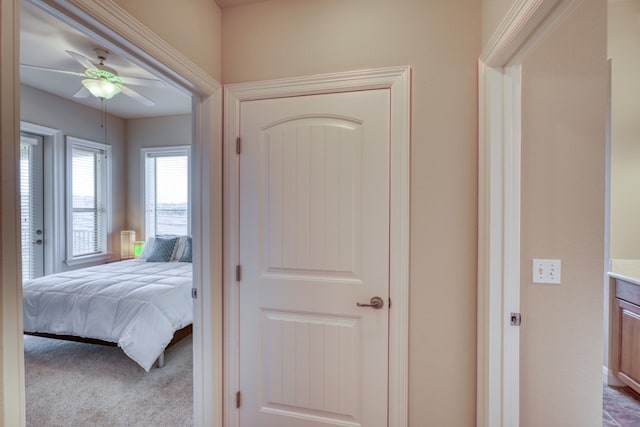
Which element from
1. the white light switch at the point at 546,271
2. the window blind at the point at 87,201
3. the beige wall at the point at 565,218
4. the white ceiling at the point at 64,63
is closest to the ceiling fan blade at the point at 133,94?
the white ceiling at the point at 64,63

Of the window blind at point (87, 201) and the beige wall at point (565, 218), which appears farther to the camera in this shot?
the window blind at point (87, 201)

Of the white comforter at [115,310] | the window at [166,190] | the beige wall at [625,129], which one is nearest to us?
the beige wall at [625,129]

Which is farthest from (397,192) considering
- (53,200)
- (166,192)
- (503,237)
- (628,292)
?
(53,200)

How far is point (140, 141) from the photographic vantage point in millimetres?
4965

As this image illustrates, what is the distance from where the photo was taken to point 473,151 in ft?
4.87

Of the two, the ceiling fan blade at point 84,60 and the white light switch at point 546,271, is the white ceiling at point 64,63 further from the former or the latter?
the white light switch at point 546,271

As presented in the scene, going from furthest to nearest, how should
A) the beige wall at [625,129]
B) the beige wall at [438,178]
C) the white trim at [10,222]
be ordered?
1. the beige wall at [625,129]
2. the beige wall at [438,178]
3. the white trim at [10,222]

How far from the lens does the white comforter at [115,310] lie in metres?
2.47

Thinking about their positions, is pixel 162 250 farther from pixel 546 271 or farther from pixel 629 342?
pixel 629 342

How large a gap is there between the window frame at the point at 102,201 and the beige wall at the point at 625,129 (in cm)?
593

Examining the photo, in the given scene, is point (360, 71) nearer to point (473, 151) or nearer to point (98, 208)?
point (473, 151)

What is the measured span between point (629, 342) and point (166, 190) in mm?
5453

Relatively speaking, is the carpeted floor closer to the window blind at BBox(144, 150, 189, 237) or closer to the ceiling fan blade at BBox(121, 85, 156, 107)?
the ceiling fan blade at BBox(121, 85, 156, 107)

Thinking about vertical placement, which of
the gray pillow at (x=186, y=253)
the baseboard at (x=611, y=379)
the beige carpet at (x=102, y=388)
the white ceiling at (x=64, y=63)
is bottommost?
the beige carpet at (x=102, y=388)
